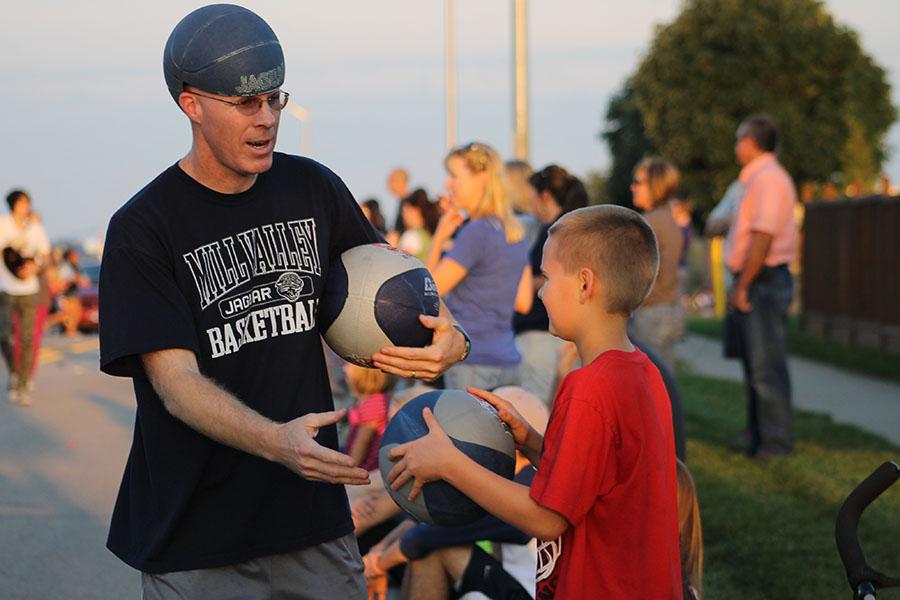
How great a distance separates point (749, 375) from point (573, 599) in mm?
7244

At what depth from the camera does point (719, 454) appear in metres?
10.8

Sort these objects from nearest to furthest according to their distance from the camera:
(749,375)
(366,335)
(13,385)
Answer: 1. (366,335)
2. (749,375)
3. (13,385)

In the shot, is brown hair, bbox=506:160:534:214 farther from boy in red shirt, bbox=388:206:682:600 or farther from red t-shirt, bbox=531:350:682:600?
red t-shirt, bbox=531:350:682:600

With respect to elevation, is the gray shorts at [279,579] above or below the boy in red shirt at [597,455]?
below

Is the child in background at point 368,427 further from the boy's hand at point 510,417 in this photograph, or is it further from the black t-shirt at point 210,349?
the black t-shirt at point 210,349

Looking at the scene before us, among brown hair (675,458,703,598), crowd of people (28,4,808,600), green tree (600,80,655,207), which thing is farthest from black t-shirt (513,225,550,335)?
green tree (600,80,655,207)

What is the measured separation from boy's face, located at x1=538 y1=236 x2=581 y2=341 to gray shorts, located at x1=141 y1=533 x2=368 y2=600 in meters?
0.91

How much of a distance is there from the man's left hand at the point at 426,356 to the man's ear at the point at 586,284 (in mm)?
516

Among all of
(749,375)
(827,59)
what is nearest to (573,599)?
(749,375)

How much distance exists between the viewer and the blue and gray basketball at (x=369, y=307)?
160 inches

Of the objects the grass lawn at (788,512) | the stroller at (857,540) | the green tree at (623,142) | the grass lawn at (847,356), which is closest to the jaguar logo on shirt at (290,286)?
the stroller at (857,540)

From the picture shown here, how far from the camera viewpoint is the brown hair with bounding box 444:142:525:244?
26.5 ft

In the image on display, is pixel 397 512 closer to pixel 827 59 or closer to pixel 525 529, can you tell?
pixel 525 529

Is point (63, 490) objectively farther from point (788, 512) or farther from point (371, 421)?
point (788, 512)
